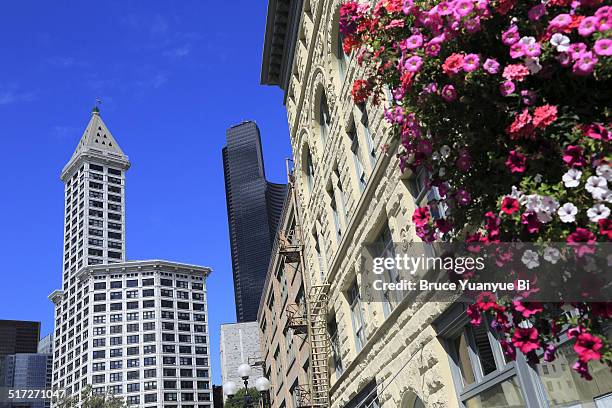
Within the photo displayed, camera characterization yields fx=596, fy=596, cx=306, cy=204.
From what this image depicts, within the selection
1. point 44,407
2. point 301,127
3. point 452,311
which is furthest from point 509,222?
point 44,407

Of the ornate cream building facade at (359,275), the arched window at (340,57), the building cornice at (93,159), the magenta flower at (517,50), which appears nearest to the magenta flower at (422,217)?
the magenta flower at (517,50)

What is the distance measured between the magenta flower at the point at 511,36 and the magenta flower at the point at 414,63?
75 cm

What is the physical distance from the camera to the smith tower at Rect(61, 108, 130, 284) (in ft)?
566

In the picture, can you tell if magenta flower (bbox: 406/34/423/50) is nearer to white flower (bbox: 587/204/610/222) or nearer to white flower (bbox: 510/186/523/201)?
white flower (bbox: 510/186/523/201)

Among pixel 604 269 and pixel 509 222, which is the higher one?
pixel 509 222

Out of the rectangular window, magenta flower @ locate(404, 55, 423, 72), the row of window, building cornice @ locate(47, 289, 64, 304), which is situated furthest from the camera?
building cornice @ locate(47, 289, 64, 304)

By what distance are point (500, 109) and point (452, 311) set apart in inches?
282

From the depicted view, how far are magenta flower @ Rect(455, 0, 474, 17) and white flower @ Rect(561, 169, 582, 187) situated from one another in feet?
4.90

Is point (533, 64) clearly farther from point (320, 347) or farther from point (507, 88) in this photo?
point (320, 347)

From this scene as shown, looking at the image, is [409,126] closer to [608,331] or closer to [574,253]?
[574,253]

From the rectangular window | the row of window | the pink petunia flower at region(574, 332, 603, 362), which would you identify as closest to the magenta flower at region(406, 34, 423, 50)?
the pink petunia flower at region(574, 332, 603, 362)

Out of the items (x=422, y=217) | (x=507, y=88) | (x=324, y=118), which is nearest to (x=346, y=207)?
(x=324, y=118)

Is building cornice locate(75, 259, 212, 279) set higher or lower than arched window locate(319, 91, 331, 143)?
higher

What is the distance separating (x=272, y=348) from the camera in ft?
147
